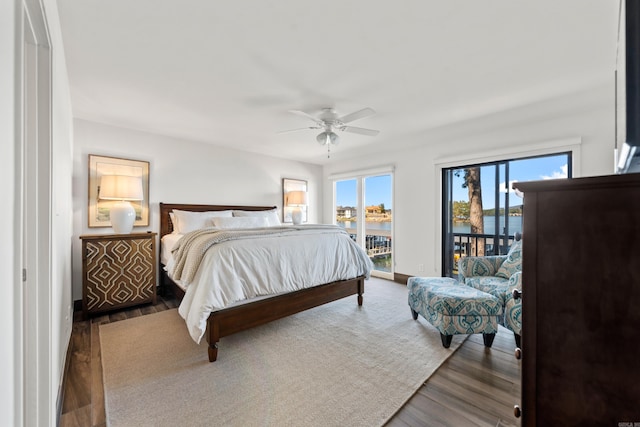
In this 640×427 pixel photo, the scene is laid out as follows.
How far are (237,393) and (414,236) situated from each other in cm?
346

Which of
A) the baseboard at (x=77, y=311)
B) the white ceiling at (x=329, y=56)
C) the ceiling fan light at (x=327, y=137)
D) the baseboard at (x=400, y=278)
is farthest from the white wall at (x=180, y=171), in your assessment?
the baseboard at (x=400, y=278)

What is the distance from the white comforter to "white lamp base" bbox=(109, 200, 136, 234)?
1.55 metres

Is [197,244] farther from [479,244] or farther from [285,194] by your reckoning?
[479,244]

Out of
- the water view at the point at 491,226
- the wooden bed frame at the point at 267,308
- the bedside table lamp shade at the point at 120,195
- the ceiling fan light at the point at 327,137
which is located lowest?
the wooden bed frame at the point at 267,308

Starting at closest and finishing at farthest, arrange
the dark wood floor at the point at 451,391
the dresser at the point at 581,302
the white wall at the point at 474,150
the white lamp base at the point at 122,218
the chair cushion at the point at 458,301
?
the dresser at the point at 581,302 < the dark wood floor at the point at 451,391 < the chair cushion at the point at 458,301 < the white wall at the point at 474,150 < the white lamp base at the point at 122,218

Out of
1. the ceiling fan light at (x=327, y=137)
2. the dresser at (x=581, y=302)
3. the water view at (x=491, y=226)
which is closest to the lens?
the dresser at (x=581, y=302)

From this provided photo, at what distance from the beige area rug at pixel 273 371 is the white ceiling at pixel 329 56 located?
7.71 ft

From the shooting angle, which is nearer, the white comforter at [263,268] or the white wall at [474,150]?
the white comforter at [263,268]

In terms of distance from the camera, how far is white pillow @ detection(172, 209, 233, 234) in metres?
3.75

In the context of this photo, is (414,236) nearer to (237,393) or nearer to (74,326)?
(237,393)

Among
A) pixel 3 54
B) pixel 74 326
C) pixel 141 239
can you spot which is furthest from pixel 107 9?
pixel 74 326

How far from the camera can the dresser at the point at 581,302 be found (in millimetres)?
688

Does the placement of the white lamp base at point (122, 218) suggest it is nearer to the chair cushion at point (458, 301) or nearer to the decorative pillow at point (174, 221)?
the decorative pillow at point (174, 221)

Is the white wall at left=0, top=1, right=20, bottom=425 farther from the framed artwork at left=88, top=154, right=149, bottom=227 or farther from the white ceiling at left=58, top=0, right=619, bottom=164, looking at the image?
the framed artwork at left=88, top=154, right=149, bottom=227
